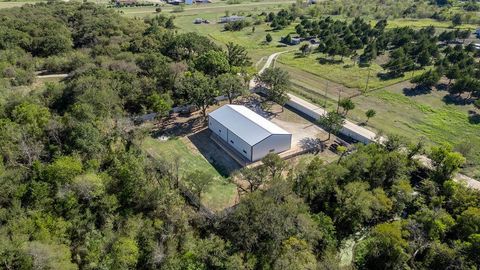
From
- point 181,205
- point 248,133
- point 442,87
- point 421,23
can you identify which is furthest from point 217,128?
point 421,23

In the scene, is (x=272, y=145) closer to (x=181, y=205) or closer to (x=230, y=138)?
(x=230, y=138)

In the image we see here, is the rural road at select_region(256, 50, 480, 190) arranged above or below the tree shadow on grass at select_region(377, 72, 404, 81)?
below

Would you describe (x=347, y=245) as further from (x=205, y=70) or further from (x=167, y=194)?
(x=205, y=70)

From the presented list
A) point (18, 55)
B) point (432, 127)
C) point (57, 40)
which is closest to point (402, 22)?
point (432, 127)

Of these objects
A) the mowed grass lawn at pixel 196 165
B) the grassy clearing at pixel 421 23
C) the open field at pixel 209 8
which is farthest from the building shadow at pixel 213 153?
the grassy clearing at pixel 421 23

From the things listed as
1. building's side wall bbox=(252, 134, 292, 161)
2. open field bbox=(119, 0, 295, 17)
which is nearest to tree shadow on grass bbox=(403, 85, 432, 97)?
building's side wall bbox=(252, 134, 292, 161)

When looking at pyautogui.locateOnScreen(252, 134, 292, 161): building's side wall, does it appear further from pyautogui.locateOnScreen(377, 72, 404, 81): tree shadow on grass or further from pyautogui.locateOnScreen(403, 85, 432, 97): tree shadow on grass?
pyautogui.locateOnScreen(377, 72, 404, 81): tree shadow on grass
